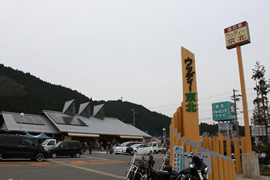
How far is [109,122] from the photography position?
142ft

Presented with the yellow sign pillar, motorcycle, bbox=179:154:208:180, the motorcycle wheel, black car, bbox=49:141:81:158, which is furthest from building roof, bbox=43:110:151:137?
motorcycle, bbox=179:154:208:180

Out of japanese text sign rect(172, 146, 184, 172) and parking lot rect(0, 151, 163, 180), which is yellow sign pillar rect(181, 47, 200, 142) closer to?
japanese text sign rect(172, 146, 184, 172)

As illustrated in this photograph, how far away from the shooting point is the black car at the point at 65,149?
20.0m

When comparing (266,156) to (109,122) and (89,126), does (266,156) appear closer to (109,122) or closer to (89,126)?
(89,126)

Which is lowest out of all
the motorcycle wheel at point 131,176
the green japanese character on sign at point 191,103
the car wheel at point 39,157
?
the car wheel at point 39,157

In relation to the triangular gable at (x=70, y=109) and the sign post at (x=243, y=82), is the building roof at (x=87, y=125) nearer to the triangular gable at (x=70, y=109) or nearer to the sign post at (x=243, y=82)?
the triangular gable at (x=70, y=109)

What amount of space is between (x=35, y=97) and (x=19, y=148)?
50721mm

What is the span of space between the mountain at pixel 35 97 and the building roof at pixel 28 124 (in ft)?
75.8

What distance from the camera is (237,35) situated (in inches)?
454

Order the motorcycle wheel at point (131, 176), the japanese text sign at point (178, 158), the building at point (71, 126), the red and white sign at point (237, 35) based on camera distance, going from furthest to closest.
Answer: the building at point (71, 126)
the red and white sign at point (237, 35)
the japanese text sign at point (178, 158)
the motorcycle wheel at point (131, 176)

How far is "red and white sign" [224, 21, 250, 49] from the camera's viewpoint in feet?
36.7

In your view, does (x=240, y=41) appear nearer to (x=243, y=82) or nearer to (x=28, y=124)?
(x=243, y=82)

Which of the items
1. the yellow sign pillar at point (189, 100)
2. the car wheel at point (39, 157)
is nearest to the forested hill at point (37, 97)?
the car wheel at point (39, 157)

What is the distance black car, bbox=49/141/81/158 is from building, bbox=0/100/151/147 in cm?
755
